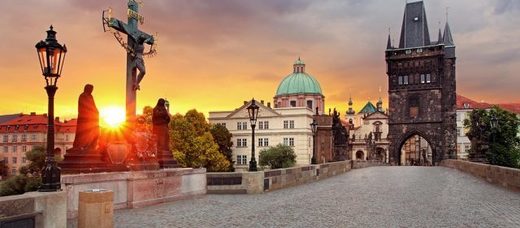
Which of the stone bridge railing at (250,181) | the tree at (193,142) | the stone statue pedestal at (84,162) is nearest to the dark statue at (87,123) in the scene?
the stone statue pedestal at (84,162)

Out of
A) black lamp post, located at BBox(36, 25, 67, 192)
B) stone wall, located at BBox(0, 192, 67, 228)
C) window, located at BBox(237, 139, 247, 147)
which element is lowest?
stone wall, located at BBox(0, 192, 67, 228)

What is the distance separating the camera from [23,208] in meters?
6.19

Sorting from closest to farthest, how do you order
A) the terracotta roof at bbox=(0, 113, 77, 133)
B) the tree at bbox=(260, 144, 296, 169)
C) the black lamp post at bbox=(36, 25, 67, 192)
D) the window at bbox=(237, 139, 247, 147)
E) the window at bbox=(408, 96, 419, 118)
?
the black lamp post at bbox=(36, 25, 67, 192), the tree at bbox=(260, 144, 296, 169), the window at bbox=(408, 96, 419, 118), the window at bbox=(237, 139, 247, 147), the terracotta roof at bbox=(0, 113, 77, 133)

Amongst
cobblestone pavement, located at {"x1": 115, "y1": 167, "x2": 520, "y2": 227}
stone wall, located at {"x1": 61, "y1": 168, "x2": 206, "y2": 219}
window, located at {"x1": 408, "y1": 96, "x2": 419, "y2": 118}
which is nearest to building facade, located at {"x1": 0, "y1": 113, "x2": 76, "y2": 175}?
window, located at {"x1": 408, "y1": 96, "x2": 419, "y2": 118}

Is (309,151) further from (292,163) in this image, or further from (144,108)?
(144,108)

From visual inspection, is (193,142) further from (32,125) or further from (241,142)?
(32,125)

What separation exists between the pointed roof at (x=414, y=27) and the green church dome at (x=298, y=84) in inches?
888

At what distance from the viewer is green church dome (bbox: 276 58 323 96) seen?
103 metres

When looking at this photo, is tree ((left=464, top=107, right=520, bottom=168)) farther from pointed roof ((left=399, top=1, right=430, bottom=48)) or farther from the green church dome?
the green church dome

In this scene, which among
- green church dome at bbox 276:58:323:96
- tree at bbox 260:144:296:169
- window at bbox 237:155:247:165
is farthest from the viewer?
green church dome at bbox 276:58:323:96

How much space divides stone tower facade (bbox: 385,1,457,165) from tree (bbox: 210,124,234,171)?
1064 inches

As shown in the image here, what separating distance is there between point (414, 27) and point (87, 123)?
82504 mm

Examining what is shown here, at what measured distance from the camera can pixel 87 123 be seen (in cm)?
1255

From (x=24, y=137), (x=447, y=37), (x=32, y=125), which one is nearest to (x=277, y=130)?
(x=447, y=37)
